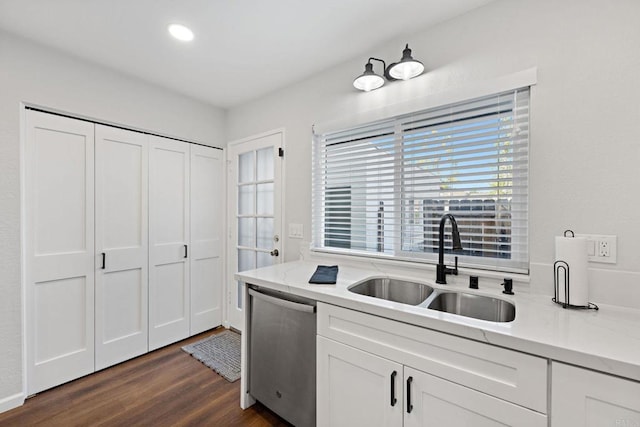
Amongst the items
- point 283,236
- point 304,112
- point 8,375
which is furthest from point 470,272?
point 8,375

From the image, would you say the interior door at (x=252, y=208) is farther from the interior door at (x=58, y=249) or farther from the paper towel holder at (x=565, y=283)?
the paper towel holder at (x=565, y=283)

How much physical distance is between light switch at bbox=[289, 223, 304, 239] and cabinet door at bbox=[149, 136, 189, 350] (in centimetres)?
114

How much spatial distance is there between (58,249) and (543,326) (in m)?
2.98

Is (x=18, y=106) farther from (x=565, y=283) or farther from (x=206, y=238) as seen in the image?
(x=565, y=283)

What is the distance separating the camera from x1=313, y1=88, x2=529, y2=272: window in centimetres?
157

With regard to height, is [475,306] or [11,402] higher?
[475,306]

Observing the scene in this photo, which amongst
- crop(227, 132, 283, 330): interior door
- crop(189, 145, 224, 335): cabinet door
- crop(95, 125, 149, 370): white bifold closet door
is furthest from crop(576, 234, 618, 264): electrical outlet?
crop(95, 125, 149, 370): white bifold closet door

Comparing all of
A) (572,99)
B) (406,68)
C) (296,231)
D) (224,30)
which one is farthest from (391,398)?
(224,30)

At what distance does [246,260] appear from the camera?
3.06 meters

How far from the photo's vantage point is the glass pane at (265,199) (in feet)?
9.20

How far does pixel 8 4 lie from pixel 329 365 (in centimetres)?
271

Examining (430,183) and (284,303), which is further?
(430,183)

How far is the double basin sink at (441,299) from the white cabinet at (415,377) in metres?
0.25

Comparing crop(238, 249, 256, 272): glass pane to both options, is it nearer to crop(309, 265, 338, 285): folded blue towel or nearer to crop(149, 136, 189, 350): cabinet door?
crop(149, 136, 189, 350): cabinet door
